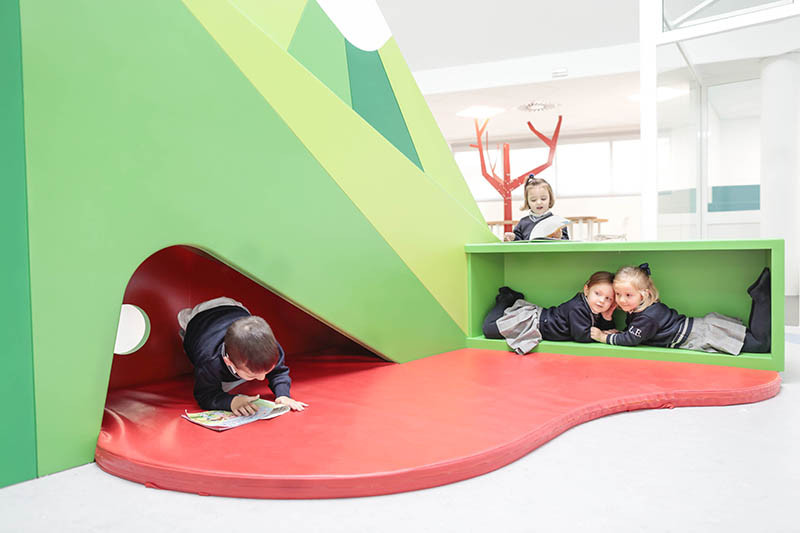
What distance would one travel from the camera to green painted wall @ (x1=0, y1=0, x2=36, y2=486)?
1.41 meters

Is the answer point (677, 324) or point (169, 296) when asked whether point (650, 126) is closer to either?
point (677, 324)

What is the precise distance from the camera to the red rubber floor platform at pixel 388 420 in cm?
136

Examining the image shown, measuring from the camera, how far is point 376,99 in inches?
115

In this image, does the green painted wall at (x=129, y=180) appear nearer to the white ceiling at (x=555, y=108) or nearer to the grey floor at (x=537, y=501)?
the grey floor at (x=537, y=501)

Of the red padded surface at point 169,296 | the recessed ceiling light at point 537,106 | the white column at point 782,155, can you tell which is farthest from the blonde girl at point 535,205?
the recessed ceiling light at point 537,106

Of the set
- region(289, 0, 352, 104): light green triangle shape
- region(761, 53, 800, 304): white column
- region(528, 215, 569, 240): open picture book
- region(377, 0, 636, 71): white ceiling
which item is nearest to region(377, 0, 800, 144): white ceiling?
region(377, 0, 636, 71): white ceiling

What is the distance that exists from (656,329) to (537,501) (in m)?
1.74

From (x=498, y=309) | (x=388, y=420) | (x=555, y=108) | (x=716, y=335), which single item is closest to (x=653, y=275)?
(x=716, y=335)

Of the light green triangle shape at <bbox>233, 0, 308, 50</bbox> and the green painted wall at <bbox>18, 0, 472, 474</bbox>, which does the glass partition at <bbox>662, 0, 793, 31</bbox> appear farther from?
the green painted wall at <bbox>18, 0, 472, 474</bbox>

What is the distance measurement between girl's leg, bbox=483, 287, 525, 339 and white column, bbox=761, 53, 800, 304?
219 cm

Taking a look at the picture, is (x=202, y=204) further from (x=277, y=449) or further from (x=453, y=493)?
(x=453, y=493)

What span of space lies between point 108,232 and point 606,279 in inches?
87.2

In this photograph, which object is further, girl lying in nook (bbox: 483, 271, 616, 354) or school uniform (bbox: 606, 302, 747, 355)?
girl lying in nook (bbox: 483, 271, 616, 354)

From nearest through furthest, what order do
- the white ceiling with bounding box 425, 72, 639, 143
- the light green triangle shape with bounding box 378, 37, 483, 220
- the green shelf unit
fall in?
the green shelf unit → the light green triangle shape with bounding box 378, 37, 483, 220 → the white ceiling with bounding box 425, 72, 639, 143
